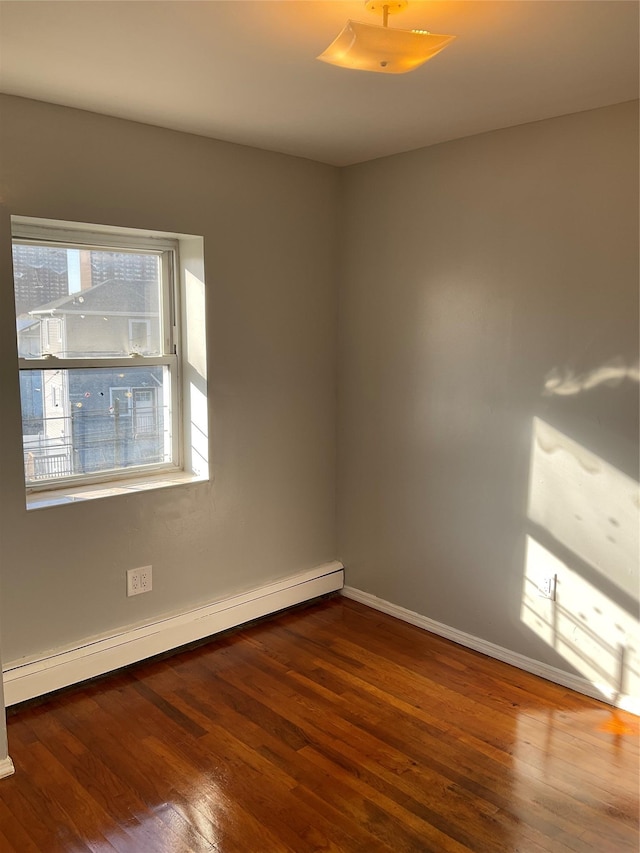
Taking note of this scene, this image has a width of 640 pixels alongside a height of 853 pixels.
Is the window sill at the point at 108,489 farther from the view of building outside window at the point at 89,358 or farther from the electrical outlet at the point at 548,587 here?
the electrical outlet at the point at 548,587

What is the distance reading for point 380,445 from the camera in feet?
12.0

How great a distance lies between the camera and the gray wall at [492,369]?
272 centimetres

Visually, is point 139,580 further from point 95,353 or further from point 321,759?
point 321,759

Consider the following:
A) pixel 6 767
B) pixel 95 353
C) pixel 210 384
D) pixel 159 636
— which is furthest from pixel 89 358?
pixel 6 767

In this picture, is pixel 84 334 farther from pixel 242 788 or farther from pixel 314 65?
pixel 242 788

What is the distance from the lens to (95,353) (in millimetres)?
3066

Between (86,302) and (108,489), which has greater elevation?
(86,302)

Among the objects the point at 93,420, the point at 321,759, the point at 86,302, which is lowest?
the point at 321,759

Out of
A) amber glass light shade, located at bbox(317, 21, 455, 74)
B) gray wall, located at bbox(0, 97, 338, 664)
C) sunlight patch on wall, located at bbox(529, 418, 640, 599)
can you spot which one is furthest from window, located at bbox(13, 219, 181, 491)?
sunlight patch on wall, located at bbox(529, 418, 640, 599)

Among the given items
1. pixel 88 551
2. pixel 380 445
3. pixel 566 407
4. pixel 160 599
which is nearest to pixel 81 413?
pixel 88 551

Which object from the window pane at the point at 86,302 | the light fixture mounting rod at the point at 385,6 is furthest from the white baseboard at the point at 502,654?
the light fixture mounting rod at the point at 385,6

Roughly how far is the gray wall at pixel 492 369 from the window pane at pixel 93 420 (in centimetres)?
104

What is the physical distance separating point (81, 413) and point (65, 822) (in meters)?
1.58

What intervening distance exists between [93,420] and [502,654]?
2.11m
